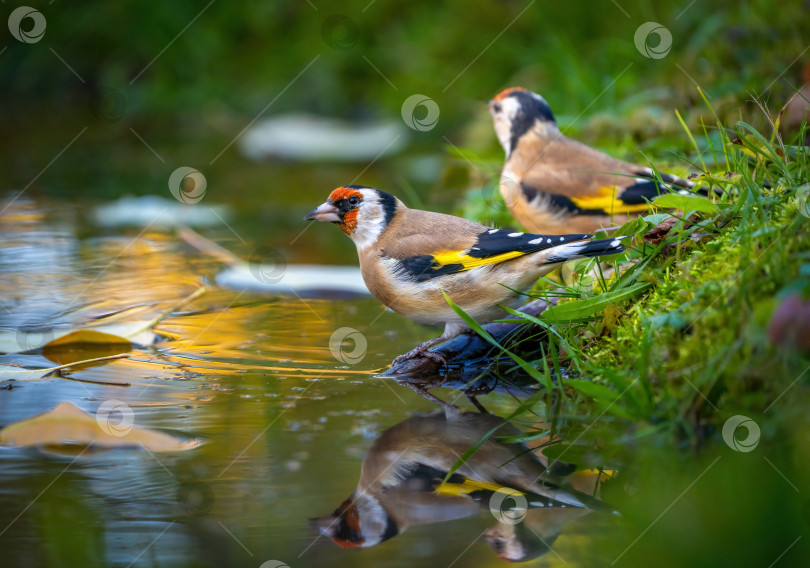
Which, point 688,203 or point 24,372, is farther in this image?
point 24,372

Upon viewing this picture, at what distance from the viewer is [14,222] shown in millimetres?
7406

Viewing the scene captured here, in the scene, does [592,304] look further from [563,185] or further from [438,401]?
[563,185]

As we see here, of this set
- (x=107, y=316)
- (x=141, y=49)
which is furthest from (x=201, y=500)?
(x=141, y=49)

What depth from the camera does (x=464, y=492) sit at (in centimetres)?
286

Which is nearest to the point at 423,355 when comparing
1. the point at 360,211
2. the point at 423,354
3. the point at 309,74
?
the point at 423,354

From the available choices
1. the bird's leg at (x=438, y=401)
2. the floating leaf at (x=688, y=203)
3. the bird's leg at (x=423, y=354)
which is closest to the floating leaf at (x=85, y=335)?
the bird's leg at (x=423, y=354)

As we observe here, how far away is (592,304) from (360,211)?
5.42ft

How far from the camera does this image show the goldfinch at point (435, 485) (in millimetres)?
2703

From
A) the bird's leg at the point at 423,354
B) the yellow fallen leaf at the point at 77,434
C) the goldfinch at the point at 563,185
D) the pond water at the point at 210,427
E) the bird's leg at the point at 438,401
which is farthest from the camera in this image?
the goldfinch at the point at 563,185

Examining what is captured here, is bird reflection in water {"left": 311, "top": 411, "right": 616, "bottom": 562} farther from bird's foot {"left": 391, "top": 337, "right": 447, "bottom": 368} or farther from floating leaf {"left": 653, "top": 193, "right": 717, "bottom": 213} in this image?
floating leaf {"left": 653, "top": 193, "right": 717, "bottom": 213}

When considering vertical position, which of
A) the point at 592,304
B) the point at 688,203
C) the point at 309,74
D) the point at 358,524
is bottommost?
the point at 358,524

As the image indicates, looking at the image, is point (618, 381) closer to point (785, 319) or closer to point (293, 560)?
point (785, 319)

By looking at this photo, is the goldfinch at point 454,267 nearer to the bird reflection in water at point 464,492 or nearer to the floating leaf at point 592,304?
the floating leaf at point 592,304

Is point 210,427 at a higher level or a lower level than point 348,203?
lower
